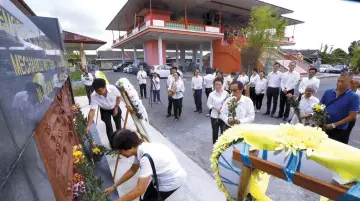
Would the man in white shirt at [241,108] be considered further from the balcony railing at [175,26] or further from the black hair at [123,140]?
the balcony railing at [175,26]

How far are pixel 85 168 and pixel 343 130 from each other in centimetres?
355

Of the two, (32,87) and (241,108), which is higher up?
(32,87)

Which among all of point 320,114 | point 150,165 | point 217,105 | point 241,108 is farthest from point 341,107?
point 150,165

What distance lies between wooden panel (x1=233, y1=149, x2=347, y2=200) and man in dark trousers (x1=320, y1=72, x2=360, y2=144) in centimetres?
215

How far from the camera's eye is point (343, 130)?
2.70 metres

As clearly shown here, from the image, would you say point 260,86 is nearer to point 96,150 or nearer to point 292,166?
point 96,150

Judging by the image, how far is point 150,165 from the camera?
1503mm

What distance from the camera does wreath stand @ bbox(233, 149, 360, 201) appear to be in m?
0.93

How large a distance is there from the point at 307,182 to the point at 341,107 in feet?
7.28

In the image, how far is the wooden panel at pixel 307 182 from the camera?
922mm

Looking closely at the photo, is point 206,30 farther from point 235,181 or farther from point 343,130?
point 235,181

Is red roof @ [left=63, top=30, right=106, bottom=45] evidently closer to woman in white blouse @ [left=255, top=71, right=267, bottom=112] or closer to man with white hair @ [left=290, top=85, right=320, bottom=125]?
woman in white blouse @ [left=255, top=71, right=267, bottom=112]

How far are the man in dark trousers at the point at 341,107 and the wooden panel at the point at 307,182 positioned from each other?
2.15 metres

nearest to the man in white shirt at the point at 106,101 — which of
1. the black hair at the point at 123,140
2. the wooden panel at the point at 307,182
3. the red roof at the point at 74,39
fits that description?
the black hair at the point at 123,140
